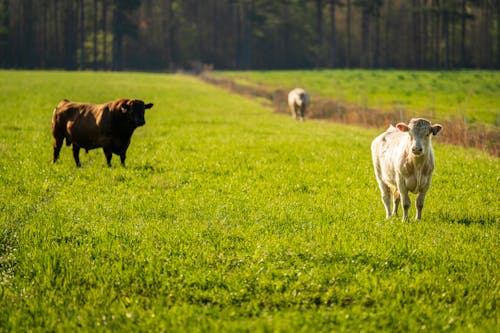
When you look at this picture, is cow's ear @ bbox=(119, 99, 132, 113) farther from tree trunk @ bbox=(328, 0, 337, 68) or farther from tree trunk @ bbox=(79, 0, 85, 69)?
tree trunk @ bbox=(79, 0, 85, 69)

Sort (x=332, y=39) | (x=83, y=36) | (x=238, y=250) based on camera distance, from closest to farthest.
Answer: (x=238, y=250), (x=83, y=36), (x=332, y=39)

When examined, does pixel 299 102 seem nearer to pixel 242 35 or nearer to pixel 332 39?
pixel 332 39

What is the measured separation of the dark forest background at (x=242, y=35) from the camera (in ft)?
351

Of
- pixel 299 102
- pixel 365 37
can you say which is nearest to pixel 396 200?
pixel 299 102

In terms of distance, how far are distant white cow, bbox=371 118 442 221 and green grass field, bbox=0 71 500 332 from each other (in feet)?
1.83

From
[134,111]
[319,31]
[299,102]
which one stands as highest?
[319,31]

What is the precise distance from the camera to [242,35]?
123625 mm

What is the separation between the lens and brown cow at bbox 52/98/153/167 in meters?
15.1

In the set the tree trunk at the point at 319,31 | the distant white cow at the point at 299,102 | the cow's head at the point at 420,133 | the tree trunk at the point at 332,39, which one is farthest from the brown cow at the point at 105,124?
the tree trunk at the point at 319,31

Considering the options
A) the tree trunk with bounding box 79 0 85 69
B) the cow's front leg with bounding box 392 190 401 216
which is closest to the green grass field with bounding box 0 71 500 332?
the cow's front leg with bounding box 392 190 401 216

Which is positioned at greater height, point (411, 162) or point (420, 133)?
point (420, 133)

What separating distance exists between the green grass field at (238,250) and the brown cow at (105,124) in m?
0.65

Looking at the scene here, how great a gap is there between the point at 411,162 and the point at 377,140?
172 centimetres

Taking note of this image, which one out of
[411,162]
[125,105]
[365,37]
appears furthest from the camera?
[365,37]
